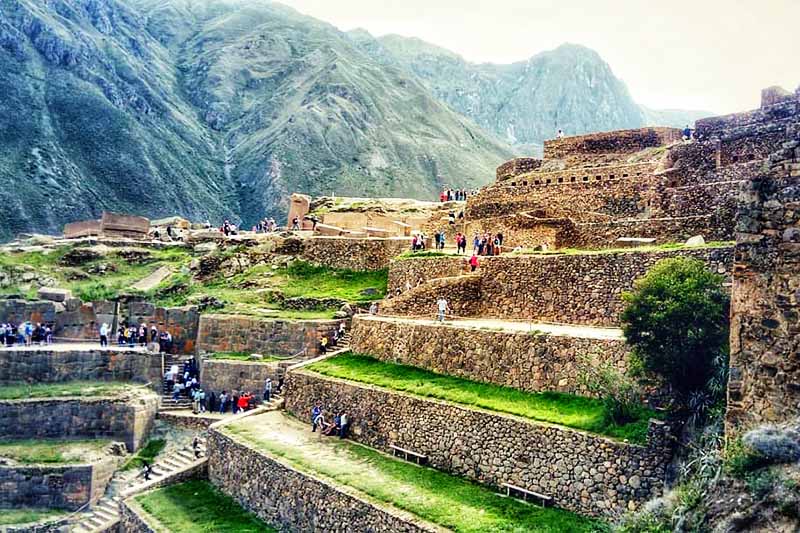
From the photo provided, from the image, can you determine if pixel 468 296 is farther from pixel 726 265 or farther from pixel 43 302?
pixel 43 302

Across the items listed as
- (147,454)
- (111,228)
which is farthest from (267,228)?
(147,454)

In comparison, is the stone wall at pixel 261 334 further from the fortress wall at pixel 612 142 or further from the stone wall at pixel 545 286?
the fortress wall at pixel 612 142

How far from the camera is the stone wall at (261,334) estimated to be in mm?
27875

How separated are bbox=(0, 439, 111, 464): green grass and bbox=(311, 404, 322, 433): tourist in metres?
8.24

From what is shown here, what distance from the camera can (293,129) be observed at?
319 feet

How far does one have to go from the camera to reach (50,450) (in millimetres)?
25531

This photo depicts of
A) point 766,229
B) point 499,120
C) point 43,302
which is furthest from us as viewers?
point 499,120

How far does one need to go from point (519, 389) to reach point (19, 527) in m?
16.0

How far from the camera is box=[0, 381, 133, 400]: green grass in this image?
89.1 ft

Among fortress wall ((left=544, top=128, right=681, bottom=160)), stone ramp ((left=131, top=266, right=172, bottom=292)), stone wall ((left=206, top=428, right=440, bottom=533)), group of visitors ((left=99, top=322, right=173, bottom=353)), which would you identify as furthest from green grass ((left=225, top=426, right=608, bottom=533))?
fortress wall ((left=544, top=128, right=681, bottom=160))

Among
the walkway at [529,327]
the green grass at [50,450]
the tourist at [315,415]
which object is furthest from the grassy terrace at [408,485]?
the green grass at [50,450]

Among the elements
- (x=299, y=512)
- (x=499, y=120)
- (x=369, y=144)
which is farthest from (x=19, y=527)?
(x=499, y=120)

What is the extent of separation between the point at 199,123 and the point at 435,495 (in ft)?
323

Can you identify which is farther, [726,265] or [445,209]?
[445,209]
